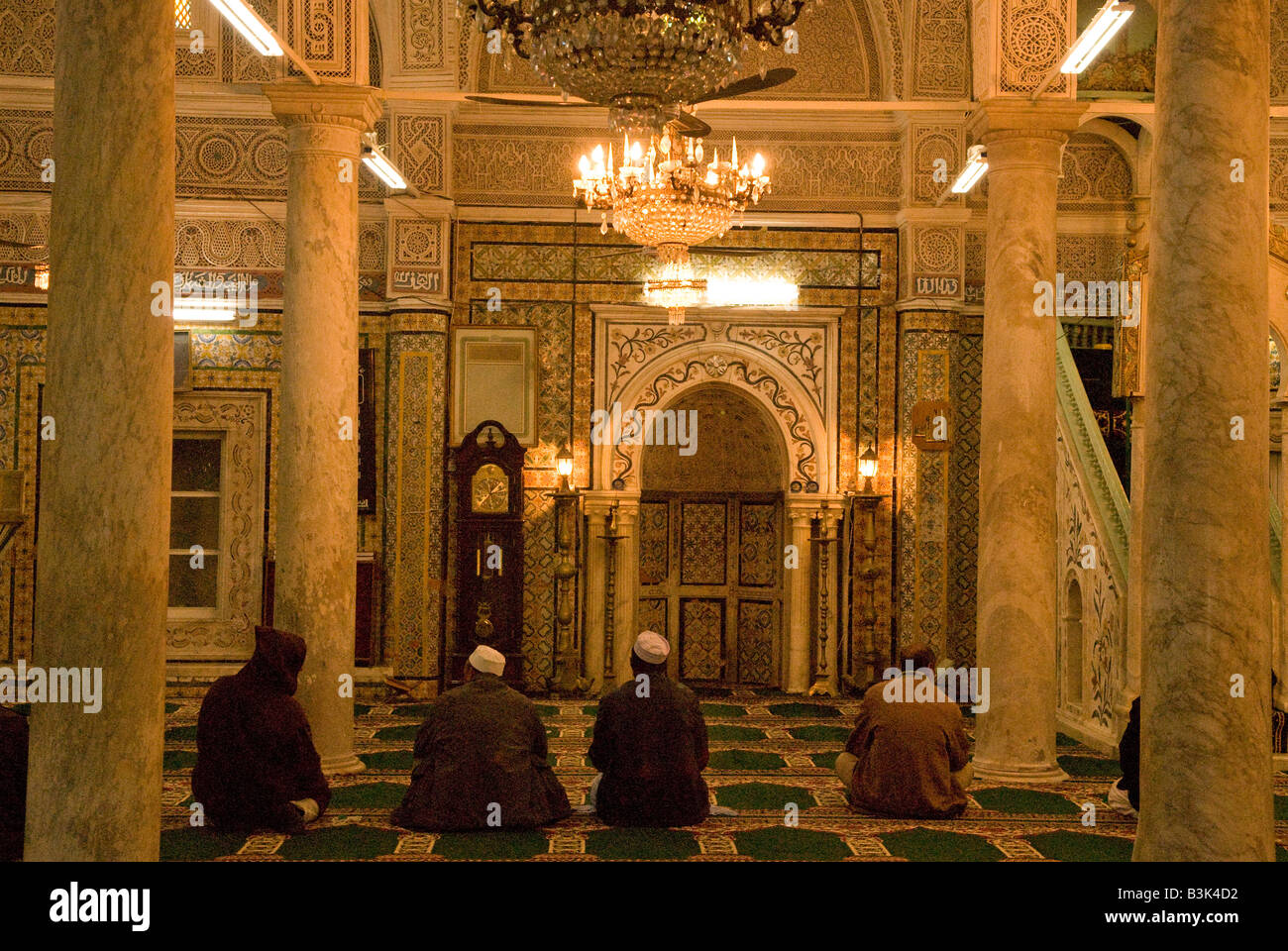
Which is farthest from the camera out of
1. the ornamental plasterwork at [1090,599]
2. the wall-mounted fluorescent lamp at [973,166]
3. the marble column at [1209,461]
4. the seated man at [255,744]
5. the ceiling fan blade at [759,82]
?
the ornamental plasterwork at [1090,599]

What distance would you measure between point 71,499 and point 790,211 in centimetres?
836

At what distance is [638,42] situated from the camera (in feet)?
14.9

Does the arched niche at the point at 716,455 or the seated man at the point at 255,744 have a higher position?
the arched niche at the point at 716,455

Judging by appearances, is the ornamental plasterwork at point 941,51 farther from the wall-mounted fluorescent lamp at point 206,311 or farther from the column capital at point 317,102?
the wall-mounted fluorescent lamp at point 206,311

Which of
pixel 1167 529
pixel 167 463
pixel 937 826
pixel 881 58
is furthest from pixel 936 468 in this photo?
pixel 167 463

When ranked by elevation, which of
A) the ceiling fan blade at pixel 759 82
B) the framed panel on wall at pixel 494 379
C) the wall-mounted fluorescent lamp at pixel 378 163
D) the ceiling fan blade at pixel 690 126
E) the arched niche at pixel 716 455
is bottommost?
the arched niche at pixel 716 455

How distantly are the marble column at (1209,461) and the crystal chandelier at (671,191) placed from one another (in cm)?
365

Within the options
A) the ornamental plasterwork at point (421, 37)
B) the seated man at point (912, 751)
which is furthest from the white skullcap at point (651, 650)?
the ornamental plasterwork at point (421, 37)

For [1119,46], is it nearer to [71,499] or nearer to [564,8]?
[564,8]

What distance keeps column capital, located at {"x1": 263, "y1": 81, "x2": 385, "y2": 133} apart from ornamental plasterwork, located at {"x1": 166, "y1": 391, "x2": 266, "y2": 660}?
4430 mm

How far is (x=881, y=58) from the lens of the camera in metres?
11.3

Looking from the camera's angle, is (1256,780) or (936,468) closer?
(1256,780)

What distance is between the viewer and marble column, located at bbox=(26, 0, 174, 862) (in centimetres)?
369

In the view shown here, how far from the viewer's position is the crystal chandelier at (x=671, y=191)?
757 cm
